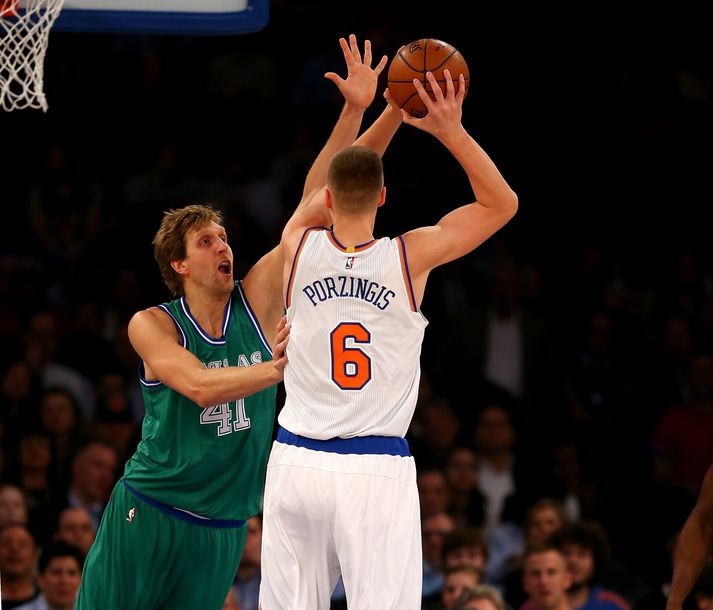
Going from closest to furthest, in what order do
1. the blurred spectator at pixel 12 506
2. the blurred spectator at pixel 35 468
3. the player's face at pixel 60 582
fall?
the player's face at pixel 60 582 < the blurred spectator at pixel 12 506 < the blurred spectator at pixel 35 468

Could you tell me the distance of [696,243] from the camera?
43.0 ft

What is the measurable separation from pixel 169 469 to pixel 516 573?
347 centimetres

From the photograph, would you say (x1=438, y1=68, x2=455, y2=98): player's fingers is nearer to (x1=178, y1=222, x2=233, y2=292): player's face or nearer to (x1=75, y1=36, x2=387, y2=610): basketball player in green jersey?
(x1=75, y1=36, x2=387, y2=610): basketball player in green jersey

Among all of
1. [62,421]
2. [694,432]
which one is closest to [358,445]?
[62,421]

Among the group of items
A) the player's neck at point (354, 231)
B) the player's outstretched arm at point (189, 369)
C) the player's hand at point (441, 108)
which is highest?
the player's hand at point (441, 108)

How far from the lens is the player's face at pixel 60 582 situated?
26.2ft

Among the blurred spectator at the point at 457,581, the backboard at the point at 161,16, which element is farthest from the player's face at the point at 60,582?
the backboard at the point at 161,16

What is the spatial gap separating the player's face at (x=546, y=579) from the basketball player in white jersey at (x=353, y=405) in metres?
3.06

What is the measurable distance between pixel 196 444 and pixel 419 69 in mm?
1940

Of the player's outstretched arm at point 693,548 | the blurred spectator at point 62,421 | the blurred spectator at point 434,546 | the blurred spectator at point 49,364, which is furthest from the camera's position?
the blurred spectator at point 49,364

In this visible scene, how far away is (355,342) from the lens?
17.4ft

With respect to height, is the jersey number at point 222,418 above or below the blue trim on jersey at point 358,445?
above

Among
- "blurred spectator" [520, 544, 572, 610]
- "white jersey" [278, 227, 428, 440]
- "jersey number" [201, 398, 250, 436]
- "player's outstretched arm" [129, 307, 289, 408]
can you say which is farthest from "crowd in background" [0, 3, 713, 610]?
"white jersey" [278, 227, 428, 440]

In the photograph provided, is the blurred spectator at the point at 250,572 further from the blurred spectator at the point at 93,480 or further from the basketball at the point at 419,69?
the basketball at the point at 419,69
